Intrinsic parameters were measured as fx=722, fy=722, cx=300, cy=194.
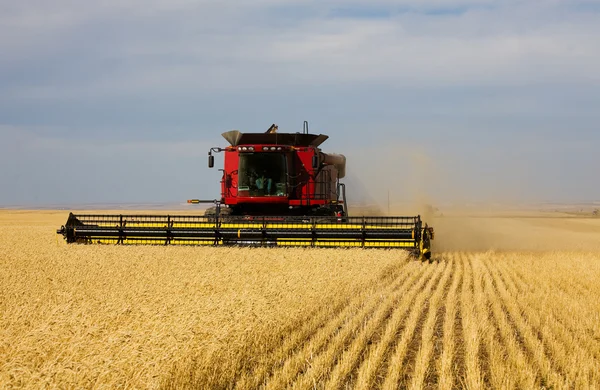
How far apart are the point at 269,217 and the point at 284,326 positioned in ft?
32.1

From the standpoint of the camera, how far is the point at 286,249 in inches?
642

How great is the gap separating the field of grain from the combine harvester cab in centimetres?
299

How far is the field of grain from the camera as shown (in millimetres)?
5547

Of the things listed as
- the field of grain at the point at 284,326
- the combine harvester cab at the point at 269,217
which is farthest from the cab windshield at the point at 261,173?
the field of grain at the point at 284,326

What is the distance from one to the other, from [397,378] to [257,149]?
11.9 meters

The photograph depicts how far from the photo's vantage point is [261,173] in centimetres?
1773

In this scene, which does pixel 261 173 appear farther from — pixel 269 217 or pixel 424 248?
pixel 424 248

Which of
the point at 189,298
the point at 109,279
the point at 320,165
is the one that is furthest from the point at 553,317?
the point at 320,165

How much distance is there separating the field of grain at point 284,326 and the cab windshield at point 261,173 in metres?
4.20

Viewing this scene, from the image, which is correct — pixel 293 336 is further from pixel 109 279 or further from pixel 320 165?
pixel 320 165

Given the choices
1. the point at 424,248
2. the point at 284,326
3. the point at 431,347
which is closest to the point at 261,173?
the point at 424,248

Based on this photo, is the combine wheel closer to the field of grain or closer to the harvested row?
the field of grain

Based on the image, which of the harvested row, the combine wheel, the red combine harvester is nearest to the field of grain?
the harvested row

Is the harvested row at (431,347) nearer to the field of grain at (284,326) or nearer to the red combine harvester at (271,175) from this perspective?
the field of grain at (284,326)
